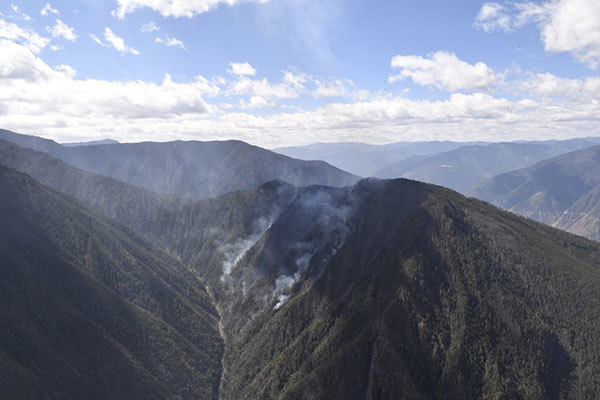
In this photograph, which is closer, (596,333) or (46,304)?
(596,333)

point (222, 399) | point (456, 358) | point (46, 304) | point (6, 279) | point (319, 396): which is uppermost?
point (6, 279)

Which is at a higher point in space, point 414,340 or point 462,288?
point 462,288

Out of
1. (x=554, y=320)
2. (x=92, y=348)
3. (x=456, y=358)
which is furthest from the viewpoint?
(x=92, y=348)

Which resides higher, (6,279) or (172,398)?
(6,279)

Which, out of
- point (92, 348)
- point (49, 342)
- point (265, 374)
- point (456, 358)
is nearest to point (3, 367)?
point (49, 342)

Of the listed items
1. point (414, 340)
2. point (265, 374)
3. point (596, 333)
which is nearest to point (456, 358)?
point (414, 340)

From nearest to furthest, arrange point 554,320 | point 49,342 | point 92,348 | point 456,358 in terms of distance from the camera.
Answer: point 456,358, point 554,320, point 49,342, point 92,348

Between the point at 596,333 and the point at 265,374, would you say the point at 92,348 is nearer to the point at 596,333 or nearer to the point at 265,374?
the point at 265,374

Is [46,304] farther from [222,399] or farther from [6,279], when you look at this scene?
[222,399]

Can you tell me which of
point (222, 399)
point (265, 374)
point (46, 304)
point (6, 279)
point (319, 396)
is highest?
point (6, 279)
